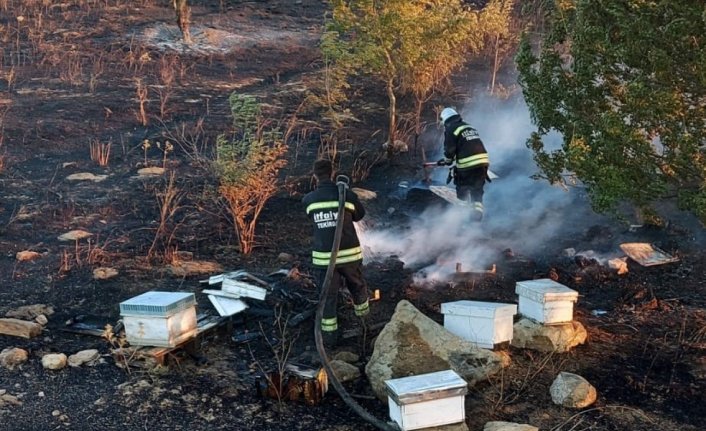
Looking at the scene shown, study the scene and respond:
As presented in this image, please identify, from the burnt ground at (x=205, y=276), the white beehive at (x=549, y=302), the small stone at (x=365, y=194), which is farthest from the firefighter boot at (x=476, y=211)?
the white beehive at (x=549, y=302)

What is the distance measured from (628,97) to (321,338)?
2.98 metres

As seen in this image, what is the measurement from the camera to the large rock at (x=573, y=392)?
5.15 metres

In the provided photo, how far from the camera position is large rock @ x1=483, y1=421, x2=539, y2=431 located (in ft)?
15.2

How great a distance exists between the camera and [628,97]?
5.31m

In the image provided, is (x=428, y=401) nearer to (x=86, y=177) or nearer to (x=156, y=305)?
(x=156, y=305)

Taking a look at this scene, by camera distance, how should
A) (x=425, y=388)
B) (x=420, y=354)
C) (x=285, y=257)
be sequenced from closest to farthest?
(x=425, y=388) → (x=420, y=354) → (x=285, y=257)

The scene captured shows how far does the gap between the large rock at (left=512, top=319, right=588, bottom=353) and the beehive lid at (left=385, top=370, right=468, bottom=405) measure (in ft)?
4.79

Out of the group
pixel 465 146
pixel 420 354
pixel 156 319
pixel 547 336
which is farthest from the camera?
pixel 465 146

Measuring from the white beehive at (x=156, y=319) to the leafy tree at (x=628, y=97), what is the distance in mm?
3513

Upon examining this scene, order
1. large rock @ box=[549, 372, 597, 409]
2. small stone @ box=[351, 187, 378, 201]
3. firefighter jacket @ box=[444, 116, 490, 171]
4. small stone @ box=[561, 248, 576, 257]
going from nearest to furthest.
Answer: large rock @ box=[549, 372, 597, 409]
small stone @ box=[561, 248, 576, 257]
firefighter jacket @ box=[444, 116, 490, 171]
small stone @ box=[351, 187, 378, 201]

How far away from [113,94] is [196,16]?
7.27 metres

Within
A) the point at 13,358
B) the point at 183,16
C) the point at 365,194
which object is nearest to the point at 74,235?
the point at 13,358

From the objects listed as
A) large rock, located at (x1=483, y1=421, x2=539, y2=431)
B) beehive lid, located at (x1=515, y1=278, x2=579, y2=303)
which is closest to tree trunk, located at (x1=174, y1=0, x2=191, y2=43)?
beehive lid, located at (x1=515, y1=278, x2=579, y2=303)

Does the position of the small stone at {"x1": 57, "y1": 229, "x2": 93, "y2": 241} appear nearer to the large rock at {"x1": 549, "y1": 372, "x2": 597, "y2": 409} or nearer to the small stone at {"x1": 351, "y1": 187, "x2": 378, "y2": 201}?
the small stone at {"x1": 351, "y1": 187, "x2": 378, "y2": 201}
